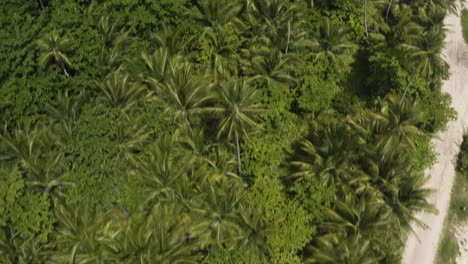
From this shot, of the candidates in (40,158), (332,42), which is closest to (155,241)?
(40,158)

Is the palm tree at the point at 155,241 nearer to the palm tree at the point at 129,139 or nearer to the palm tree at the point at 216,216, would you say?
→ the palm tree at the point at 216,216

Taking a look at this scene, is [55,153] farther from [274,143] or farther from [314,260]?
[314,260]

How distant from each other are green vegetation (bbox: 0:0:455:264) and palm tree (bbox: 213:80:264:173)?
0.07m

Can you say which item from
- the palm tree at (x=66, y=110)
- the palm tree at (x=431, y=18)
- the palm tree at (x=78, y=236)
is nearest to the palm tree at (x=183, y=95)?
the palm tree at (x=66, y=110)

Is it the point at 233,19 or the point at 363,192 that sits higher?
the point at 233,19

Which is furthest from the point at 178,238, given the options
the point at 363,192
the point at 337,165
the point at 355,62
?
the point at 355,62

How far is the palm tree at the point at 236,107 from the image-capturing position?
14.8 metres

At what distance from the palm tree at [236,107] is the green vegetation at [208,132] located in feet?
0.22

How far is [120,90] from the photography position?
621 inches

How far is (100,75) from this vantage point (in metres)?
16.8

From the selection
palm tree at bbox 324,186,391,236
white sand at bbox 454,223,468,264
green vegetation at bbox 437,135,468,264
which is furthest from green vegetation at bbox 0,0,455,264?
white sand at bbox 454,223,468,264

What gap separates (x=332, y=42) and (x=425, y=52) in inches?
184

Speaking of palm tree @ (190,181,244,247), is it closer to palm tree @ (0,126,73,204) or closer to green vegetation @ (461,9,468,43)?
palm tree @ (0,126,73,204)

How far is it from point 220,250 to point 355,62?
14.1 m
